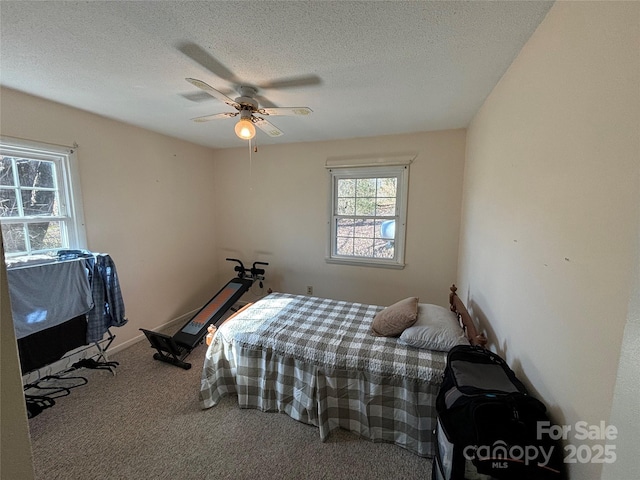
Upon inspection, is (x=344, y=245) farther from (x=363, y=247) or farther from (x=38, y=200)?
(x=38, y=200)

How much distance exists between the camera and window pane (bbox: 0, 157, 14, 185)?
1992 millimetres

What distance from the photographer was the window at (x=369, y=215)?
3.17m

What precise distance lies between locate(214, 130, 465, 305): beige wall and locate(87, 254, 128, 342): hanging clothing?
1815 mm

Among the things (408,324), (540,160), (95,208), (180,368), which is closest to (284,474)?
(408,324)

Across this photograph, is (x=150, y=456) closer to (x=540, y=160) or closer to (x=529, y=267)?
(x=529, y=267)

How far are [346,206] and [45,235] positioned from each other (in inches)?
118

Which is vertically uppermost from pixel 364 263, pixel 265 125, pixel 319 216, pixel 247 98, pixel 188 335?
pixel 247 98

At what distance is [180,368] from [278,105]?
8.53 ft

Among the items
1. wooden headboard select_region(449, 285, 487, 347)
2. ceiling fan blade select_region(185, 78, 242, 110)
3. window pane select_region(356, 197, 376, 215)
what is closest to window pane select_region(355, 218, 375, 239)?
window pane select_region(356, 197, 376, 215)

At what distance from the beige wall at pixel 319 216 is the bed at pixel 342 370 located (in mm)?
1048

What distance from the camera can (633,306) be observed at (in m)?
0.59

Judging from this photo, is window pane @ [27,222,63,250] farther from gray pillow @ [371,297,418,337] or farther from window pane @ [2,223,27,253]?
gray pillow @ [371,297,418,337]

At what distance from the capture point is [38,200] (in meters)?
2.20

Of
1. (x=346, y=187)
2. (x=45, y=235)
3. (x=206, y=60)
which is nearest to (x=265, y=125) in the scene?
(x=206, y=60)
